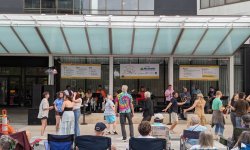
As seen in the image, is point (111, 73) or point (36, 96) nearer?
point (36, 96)

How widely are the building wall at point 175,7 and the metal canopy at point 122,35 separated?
20.4ft

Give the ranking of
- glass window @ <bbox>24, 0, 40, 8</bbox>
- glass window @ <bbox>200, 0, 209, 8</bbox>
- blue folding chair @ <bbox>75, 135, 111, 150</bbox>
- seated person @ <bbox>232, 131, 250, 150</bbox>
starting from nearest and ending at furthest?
seated person @ <bbox>232, 131, 250, 150</bbox> < blue folding chair @ <bbox>75, 135, 111, 150</bbox> < glass window @ <bbox>24, 0, 40, 8</bbox> < glass window @ <bbox>200, 0, 209, 8</bbox>

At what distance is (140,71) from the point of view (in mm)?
25219

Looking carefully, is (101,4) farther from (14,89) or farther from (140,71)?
(14,89)

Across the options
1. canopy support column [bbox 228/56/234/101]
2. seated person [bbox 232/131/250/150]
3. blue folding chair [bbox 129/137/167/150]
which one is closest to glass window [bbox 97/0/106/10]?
canopy support column [bbox 228/56/234/101]

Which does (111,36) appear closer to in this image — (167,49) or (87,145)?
(167,49)

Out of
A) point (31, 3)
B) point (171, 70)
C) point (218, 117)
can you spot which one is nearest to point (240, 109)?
point (218, 117)

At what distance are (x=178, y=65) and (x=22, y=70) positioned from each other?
1292 cm

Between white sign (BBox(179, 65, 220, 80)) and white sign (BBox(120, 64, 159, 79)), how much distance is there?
1509 millimetres

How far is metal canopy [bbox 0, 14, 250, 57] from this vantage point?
2041 cm

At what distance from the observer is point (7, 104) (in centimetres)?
3297

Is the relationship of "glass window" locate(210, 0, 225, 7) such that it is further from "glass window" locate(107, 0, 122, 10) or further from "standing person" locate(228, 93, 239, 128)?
"standing person" locate(228, 93, 239, 128)

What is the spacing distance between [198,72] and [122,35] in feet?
18.2

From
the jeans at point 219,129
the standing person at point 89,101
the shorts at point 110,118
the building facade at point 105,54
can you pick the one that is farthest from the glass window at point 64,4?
→ the jeans at point 219,129
